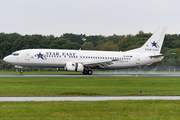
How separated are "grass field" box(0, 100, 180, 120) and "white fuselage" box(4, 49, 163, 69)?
103ft

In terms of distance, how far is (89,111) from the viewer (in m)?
13.0

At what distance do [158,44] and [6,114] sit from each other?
144 feet

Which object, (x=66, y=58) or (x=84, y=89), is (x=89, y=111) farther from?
(x=66, y=58)

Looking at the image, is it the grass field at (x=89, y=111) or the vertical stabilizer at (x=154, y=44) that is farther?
the vertical stabilizer at (x=154, y=44)

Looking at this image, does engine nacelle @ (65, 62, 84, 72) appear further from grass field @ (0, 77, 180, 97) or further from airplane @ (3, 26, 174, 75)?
grass field @ (0, 77, 180, 97)

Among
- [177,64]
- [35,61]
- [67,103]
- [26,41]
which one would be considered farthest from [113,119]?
[26,41]

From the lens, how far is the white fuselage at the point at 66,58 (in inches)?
1811

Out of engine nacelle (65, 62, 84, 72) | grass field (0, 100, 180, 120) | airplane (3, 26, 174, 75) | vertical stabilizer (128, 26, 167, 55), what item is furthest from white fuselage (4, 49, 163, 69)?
grass field (0, 100, 180, 120)

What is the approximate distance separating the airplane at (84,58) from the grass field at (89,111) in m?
31.2

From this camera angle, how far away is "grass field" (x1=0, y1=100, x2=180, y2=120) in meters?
11.6

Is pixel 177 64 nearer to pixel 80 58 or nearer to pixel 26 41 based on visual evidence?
pixel 80 58

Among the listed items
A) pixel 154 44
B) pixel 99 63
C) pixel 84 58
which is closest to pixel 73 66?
pixel 84 58

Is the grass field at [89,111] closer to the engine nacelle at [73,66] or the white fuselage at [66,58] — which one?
the engine nacelle at [73,66]

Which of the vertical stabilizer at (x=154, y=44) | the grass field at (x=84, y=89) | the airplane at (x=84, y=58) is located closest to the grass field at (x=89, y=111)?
the grass field at (x=84, y=89)
